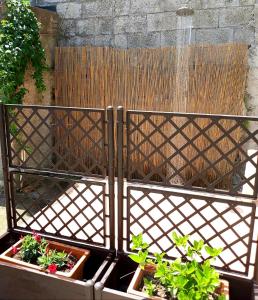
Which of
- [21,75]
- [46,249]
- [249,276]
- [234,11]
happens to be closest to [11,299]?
[46,249]

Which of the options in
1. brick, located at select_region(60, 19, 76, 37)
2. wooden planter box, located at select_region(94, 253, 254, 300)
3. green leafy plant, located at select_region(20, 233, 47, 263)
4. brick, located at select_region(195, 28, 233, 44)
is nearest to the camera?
wooden planter box, located at select_region(94, 253, 254, 300)

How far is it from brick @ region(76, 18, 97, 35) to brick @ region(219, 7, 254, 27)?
69.3 inches

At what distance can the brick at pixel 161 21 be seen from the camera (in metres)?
3.91

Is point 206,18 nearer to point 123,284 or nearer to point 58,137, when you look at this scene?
point 58,137

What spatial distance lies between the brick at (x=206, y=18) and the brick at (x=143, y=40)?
53 centimetres

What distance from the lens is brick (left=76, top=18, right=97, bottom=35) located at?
4281 millimetres

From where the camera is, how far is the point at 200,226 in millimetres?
2027

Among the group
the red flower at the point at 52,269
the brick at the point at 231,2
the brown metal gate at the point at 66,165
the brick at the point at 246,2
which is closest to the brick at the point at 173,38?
the brick at the point at 231,2

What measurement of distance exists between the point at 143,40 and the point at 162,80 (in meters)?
0.68

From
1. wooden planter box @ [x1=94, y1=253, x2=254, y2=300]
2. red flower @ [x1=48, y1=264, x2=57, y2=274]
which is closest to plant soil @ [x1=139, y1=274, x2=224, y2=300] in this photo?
wooden planter box @ [x1=94, y1=253, x2=254, y2=300]

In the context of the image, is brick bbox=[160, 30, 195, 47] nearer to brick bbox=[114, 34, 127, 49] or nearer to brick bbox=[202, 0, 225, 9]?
brick bbox=[202, 0, 225, 9]

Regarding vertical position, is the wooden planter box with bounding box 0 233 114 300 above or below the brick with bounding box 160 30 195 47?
below

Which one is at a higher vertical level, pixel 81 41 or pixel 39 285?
pixel 81 41

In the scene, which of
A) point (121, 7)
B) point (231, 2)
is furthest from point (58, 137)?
point (231, 2)
